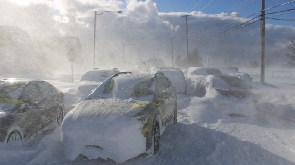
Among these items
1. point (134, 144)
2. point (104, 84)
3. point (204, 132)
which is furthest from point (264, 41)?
point (134, 144)

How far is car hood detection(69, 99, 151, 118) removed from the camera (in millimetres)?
4656

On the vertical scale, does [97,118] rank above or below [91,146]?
above

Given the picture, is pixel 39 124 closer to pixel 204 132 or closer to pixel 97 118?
pixel 97 118

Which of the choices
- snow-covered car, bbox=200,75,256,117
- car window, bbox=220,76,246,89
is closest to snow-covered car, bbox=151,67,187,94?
snow-covered car, bbox=200,75,256,117

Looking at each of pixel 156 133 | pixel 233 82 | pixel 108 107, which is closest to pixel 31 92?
pixel 108 107

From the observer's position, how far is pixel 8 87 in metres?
5.92

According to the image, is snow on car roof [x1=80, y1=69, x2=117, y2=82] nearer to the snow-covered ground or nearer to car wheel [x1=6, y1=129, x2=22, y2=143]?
the snow-covered ground

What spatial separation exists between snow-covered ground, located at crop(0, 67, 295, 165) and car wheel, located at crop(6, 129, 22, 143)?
13 centimetres

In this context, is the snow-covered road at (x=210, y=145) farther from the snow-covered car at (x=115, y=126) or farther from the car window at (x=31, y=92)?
the car window at (x=31, y=92)

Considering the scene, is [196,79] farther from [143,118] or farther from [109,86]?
[143,118]

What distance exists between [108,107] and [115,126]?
0.67 m

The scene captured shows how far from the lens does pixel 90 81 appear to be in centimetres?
1236

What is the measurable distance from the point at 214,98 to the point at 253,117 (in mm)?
1573

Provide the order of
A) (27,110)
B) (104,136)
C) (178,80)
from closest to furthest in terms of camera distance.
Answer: (104,136), (27,110), (178,80)
